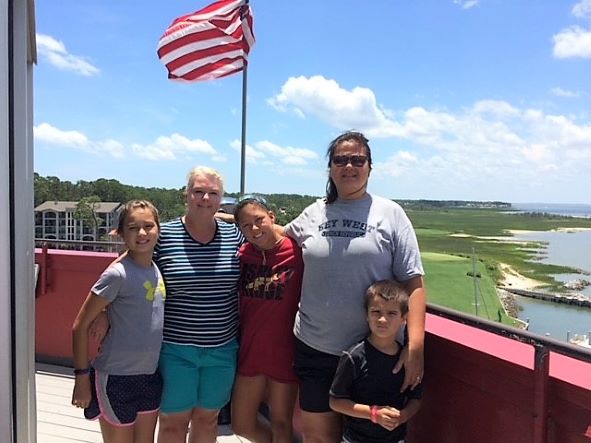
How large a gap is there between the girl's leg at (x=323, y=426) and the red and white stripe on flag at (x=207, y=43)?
15.0 feet

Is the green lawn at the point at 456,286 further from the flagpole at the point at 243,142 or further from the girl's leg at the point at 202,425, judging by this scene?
the girl's leg at the point at 202,425

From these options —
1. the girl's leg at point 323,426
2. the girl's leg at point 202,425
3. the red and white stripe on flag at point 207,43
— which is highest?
the red and white stripe on flag at point 207,43

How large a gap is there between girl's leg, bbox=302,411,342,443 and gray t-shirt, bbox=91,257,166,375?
703 millimetres

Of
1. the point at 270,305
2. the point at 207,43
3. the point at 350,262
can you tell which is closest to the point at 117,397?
the point at 270,305

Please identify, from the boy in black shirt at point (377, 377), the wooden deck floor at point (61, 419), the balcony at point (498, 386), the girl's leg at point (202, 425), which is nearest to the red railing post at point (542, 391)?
the balcony at point (498, 386)

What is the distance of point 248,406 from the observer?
8.40ft

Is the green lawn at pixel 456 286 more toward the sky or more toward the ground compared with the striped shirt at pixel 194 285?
more toward the ground

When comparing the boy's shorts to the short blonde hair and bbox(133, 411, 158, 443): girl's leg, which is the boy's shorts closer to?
bbox(133, 411, 158, 443): girl's leg

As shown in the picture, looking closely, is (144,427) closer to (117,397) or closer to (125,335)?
(117,397)

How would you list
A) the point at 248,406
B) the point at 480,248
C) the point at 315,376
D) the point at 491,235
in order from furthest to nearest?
the point at 491,235 → the point at 480,248 → the point at 248,406 → the point at 315,376

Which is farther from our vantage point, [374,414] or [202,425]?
[202,425]

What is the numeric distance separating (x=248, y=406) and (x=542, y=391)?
1366 millimetres

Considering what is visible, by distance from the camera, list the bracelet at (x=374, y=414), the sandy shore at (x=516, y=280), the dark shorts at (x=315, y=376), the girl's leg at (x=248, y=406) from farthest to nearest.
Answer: the sandy shore at (x=516, y=280)
the girl's leg at (x=248, y=406)
the dark shorts at (x=315, y=376)
the bracelet at (x=374, y=414)

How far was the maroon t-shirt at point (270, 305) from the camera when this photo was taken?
2410mm
